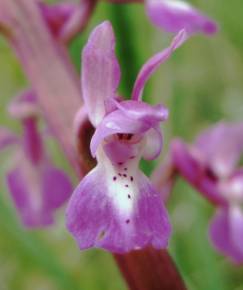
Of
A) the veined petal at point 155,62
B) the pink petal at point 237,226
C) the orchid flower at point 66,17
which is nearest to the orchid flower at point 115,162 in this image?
the veined petal at point 155,62

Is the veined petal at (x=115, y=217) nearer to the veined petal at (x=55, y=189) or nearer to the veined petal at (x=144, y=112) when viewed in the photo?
the veined petal at (x=144, y=112)

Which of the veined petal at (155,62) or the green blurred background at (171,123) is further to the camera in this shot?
the green blurred background at (171,123)

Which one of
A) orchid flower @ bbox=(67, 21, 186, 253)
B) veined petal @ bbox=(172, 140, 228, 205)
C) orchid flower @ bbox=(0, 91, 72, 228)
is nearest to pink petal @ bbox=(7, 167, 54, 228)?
orchid flower @ bbox=(0, 91, 72, 228)

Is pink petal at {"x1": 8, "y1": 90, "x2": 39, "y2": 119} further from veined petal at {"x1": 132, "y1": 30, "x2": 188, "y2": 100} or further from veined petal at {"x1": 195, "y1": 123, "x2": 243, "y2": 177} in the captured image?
veined petal at {"x1": 132, "y1": 30, "x2": 188, "y2": 100}

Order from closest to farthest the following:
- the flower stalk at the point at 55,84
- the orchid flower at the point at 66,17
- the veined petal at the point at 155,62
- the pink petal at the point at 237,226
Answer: the veined petal at the point at 155,62 < the flower stalk at the point at 55,84 < the orchid flower at the point at 66,17 < the pink petal at the point at 237,226

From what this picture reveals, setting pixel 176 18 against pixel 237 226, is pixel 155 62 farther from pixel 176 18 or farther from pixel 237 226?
pixel 237 226

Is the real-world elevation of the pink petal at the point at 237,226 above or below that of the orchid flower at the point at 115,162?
below

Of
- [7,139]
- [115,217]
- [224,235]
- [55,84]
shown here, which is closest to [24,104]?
[7,139]
